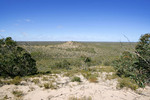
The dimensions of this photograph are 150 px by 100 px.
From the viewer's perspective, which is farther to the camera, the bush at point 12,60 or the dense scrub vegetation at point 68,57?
the dense scrub vegetation at point 68,57

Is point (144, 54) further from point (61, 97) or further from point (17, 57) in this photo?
point (17, 57)

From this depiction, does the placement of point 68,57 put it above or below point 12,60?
below

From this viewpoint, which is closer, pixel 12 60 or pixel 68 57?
pixel 12 60

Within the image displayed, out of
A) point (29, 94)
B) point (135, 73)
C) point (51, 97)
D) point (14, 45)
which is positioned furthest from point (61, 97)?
point (14, 45)

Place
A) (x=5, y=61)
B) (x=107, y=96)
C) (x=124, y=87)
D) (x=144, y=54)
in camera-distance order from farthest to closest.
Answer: (x=5, y=61) → (x=124, y=87) → (x=107, y=96) → (x=144, y=54)

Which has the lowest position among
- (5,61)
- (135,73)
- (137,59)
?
(5,61)

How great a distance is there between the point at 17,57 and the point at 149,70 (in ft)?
38.1

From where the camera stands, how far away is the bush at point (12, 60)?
30.8 ft

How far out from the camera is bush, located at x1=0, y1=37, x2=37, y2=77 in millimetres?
9375

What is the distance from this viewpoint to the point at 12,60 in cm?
967

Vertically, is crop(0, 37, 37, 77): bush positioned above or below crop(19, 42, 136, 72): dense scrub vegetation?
above

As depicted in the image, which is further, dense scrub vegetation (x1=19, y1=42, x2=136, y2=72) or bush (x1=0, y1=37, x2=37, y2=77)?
dense scrub vegetation (x1=19, y1=42, x2=136, y2=72)

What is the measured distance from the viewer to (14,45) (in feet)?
34.1

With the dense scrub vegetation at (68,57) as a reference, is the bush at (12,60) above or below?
above
